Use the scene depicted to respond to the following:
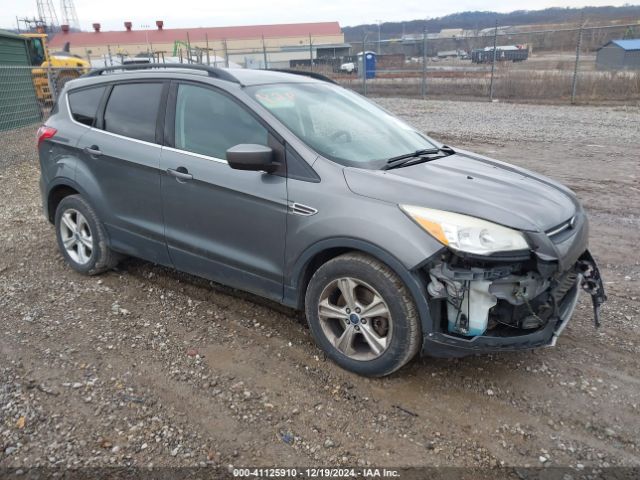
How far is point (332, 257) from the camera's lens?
10.8 feet

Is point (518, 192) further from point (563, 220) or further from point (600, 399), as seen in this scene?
point (600, 399)

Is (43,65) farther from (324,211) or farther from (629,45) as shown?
(629,45)

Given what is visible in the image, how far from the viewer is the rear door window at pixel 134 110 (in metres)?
4.05

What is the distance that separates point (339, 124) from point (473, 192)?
1202 mm

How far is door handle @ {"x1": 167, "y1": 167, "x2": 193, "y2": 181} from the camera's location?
12.2 feet

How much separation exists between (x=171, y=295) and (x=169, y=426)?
66.9 inches

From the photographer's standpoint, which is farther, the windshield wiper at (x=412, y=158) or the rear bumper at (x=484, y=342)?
the windshield wiper at (x=412, y=158)

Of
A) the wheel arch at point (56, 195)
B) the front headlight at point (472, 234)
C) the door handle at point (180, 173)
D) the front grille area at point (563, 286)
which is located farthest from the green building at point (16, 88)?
the front grille area at point (563, 286)

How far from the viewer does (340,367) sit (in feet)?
10.9

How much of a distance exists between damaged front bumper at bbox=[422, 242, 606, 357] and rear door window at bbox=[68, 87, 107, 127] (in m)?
3.29

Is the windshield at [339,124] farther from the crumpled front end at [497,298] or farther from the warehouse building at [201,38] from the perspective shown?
the warehouse building at [201,38]

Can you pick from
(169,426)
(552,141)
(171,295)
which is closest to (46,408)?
(169,426)

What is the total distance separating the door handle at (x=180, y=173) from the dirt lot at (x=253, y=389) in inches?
42.0

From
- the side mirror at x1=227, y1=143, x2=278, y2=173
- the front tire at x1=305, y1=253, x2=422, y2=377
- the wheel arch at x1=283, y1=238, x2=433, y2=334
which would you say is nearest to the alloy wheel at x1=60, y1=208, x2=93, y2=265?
the side mirror at x1=227, y1=143, x2=278, y2=173
